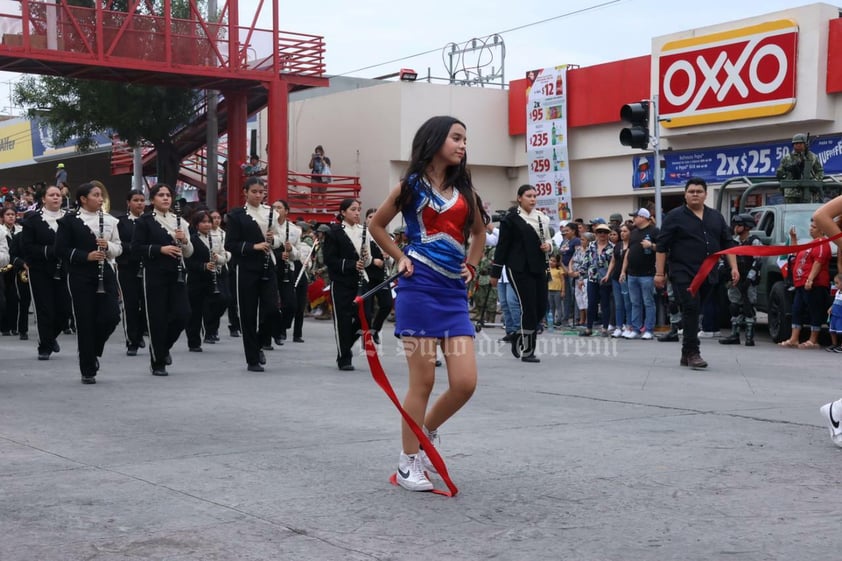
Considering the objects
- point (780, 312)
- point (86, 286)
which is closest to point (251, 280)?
point (86, 286)

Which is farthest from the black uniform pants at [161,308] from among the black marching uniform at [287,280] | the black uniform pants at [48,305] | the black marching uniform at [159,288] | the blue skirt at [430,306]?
the blue skirt at [430,306]

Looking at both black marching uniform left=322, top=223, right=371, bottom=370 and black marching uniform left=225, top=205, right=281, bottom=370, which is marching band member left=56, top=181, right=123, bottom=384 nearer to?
black marching uniform left=225, top=205, right=281, bottom=370

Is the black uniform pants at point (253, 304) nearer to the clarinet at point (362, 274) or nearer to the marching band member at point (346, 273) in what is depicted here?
the marching band member at point (346, 273)

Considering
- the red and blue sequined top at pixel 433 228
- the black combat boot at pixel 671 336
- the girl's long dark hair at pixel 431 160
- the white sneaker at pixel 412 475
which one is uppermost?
the girl's long dark hair at pixel 431 160

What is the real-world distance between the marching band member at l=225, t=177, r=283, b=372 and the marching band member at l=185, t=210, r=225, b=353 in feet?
8.21

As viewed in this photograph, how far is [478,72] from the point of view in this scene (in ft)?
106

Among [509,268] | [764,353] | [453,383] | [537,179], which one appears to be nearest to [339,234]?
[509,268]

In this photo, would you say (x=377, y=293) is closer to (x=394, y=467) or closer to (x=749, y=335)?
(x=749, y=335)

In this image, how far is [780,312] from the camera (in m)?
15.3

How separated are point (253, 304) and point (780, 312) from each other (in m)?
7.42

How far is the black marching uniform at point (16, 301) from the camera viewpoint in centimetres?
1658

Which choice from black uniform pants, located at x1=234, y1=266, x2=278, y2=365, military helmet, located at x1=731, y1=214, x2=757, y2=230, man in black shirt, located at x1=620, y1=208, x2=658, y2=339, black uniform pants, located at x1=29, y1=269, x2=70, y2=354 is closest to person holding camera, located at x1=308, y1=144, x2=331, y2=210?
man in black shirt, located at x1=620, y1=208, x2=658, y2=339

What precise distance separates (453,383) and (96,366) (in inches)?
225

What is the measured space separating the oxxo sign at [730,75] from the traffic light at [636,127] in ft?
17.4
